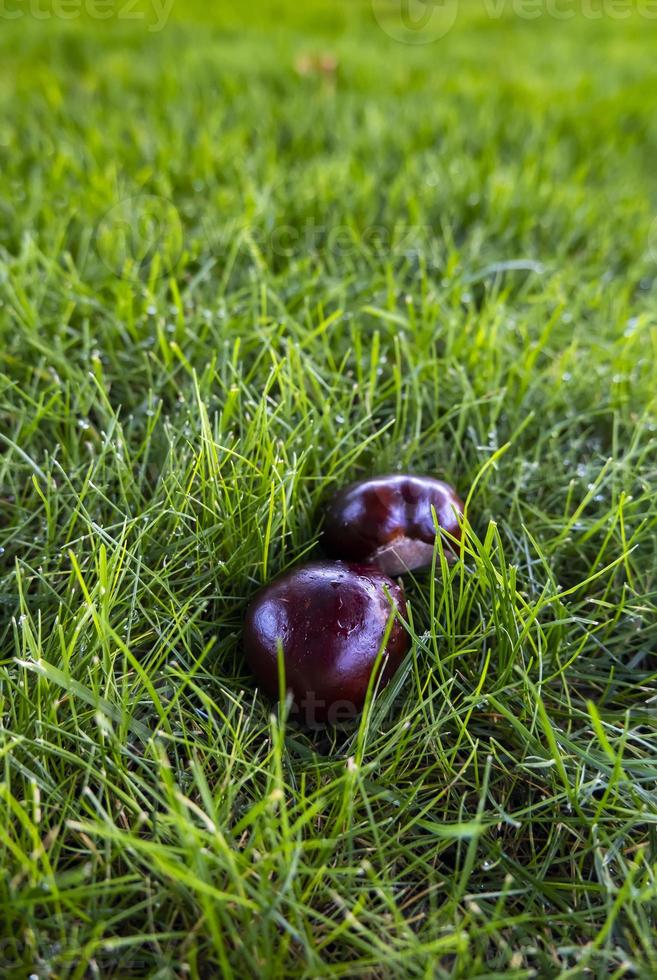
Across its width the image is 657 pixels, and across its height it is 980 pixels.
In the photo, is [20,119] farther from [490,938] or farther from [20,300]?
[490,938]

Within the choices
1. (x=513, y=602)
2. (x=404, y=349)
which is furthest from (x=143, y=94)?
(x=513, y=602)
